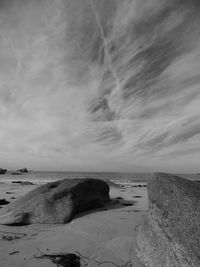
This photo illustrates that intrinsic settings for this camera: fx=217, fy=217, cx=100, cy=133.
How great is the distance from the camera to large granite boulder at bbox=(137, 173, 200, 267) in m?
2.69

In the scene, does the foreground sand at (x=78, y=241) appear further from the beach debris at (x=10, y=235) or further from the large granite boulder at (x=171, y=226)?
the large granite boulder at (x=171, y=226)

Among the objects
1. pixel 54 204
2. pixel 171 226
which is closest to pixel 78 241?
pixel 54 204

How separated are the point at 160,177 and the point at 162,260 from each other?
1.24 meters

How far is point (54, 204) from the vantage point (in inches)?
242

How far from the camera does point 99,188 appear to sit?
8.21 meters

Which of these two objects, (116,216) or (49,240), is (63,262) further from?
(116,216)

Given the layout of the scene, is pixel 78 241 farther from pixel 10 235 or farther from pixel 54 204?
pixel 54 204

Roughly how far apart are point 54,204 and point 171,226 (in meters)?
3.93

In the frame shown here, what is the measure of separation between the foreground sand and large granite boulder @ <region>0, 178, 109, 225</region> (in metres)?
0.31

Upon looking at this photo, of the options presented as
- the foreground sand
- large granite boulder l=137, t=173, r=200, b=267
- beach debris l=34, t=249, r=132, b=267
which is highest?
large granite boulder l=137, t=173, r=200, b=267

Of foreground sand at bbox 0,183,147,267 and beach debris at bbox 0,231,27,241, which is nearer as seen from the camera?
foreground sand at bbox 0,183,147,267

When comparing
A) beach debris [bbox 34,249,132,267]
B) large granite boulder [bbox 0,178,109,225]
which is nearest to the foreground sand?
beach debris [bbox 34,249,132,267]

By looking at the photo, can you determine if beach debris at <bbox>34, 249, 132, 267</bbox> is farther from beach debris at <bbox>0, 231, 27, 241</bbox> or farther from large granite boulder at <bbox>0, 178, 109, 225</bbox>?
large granite boulder at <bbox>0, 178, 109, 225</bbox>

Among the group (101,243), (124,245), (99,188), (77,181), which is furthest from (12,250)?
(99,188)
